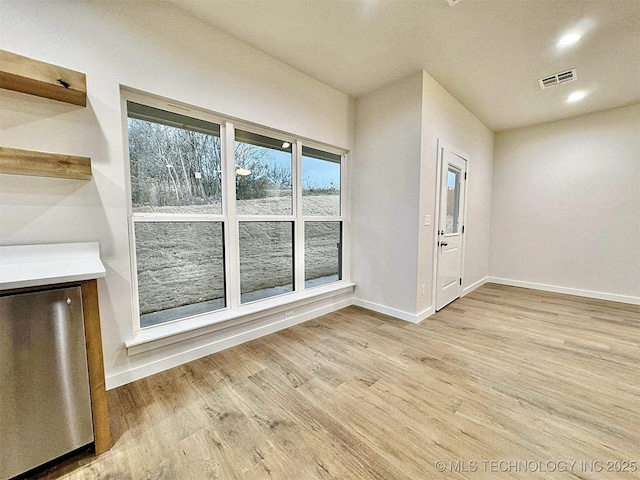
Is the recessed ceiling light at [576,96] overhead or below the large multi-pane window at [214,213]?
overhead

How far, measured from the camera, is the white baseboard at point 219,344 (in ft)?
6.34

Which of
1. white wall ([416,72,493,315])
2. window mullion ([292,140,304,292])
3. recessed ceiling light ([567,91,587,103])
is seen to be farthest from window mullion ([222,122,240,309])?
recessed ceiling light ([567,91,587,103])

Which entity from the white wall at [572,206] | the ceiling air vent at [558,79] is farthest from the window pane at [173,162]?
the white wall at [572,206]

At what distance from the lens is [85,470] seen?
1.24 m

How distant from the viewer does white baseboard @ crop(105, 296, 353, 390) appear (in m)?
1.93

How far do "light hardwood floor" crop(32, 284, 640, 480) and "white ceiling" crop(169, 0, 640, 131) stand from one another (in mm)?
2767

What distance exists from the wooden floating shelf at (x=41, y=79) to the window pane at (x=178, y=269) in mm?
897

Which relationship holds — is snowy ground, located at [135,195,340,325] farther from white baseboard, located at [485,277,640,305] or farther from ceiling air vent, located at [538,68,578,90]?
white baseboard, located at [485,277,640,305]

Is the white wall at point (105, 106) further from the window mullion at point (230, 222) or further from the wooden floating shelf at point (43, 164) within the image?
the window mullion at point (230, 222)

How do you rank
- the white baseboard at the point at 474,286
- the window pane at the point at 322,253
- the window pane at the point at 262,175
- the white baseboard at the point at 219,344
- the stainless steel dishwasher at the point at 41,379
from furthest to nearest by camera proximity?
the white baseboard at the point at 474,286, the window pane at the point at 322,253, the window pane at the point at 262,175, the white baseboard at the point at 219,344, the stainless steel dishwasher at the point at 41,379

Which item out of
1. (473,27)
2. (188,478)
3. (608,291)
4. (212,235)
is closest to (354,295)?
(212,235)

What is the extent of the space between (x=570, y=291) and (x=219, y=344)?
208 inches

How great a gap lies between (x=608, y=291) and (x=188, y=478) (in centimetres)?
564

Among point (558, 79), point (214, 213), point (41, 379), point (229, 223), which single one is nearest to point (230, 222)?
point (229, 223)
